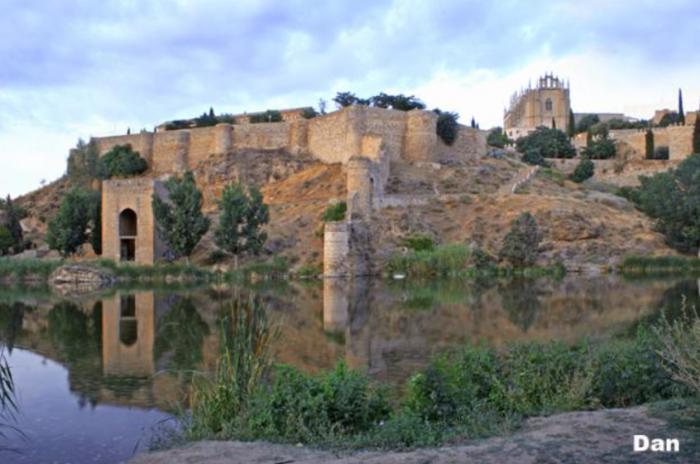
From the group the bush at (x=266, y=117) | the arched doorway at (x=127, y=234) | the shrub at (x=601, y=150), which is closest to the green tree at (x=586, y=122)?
the shrub at (x=601, y=150)

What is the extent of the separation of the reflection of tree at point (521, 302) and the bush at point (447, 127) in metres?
21.2

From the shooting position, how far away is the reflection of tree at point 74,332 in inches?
580

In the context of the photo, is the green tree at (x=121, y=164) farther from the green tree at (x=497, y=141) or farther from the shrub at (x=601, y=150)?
the shrub at (x=601, y=150)

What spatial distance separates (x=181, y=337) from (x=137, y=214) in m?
26.1

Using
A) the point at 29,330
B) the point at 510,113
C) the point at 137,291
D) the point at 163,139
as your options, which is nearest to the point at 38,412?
the point at 29,330

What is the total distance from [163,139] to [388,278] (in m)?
→ 28.4

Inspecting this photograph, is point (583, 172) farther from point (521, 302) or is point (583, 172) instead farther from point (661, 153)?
point (521, 302)

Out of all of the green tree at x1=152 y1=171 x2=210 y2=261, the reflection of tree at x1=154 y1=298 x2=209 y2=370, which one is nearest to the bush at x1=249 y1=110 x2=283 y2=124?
the green tree at x1=152 y1=171 x2=210 y2=261

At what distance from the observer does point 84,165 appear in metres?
59.2

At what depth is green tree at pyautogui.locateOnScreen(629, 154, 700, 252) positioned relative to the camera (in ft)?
129

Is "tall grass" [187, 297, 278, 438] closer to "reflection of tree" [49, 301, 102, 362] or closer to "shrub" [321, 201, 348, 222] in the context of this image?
"reflection of tree" [49, 301, 102, 362]

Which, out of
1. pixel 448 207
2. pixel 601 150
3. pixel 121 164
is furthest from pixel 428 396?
pixel 601 150

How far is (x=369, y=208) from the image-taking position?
41.1 metres

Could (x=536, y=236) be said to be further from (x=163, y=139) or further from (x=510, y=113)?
(x=510, y=113)
